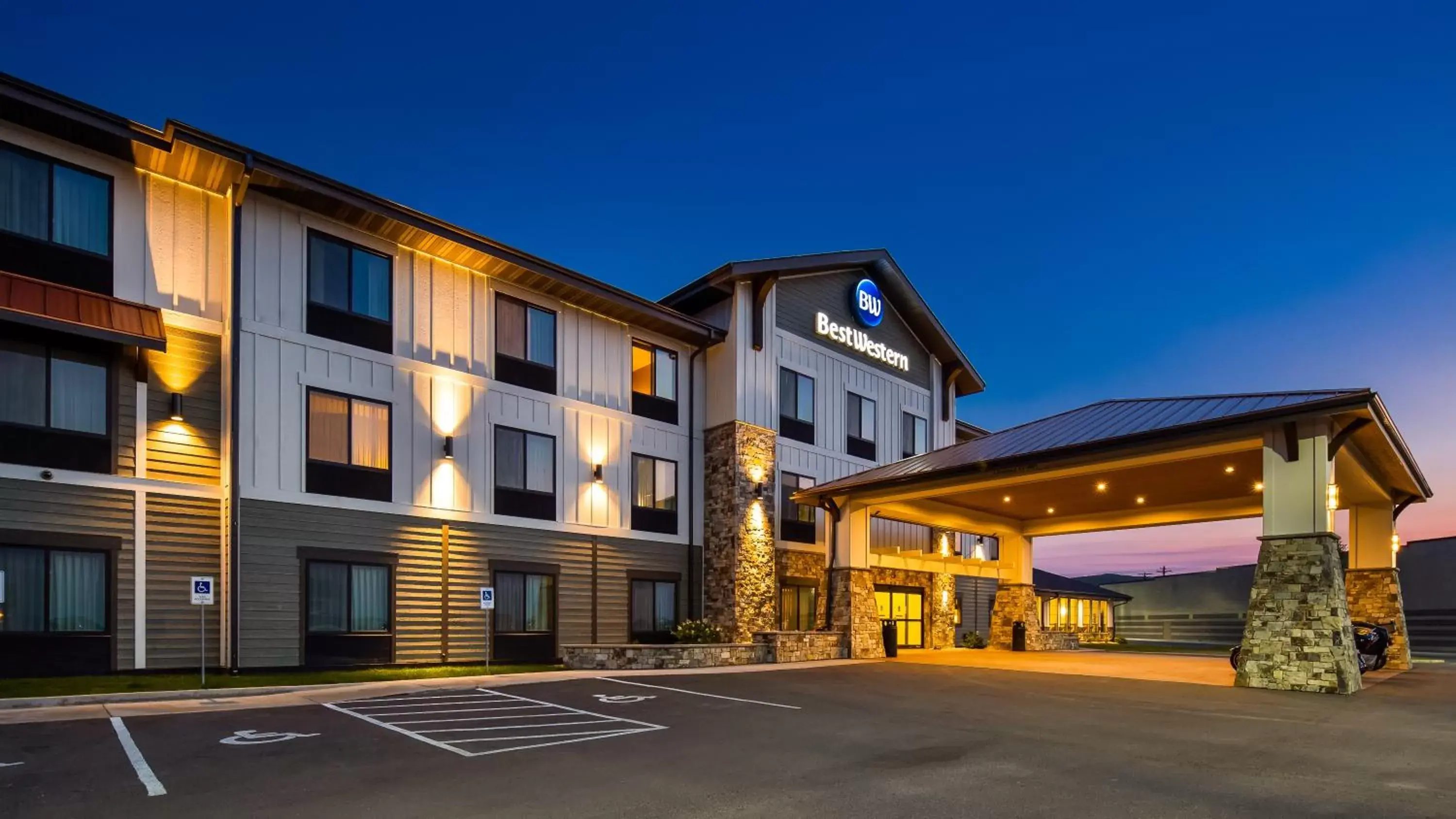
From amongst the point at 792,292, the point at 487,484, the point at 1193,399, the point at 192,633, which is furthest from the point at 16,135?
the point at 1193,399

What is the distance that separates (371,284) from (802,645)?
13187 mm

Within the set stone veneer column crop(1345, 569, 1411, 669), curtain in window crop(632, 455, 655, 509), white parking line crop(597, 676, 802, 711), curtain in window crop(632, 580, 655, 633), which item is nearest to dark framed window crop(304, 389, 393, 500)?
white parking line crop(597, 676, 802, 711)

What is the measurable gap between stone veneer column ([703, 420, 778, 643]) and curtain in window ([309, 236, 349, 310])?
10533mm

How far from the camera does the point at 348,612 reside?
57.7 feet

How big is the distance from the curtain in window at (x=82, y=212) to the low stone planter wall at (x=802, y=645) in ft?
51.9

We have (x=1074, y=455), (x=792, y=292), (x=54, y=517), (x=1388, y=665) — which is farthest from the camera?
(x=792, y=292)

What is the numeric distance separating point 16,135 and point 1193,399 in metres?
21.8

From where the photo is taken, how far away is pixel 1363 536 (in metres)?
23.4

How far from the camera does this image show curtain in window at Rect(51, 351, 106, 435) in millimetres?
14788

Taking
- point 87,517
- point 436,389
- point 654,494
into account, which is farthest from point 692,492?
point 87,517

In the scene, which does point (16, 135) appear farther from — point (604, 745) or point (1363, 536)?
point (1363, 536)

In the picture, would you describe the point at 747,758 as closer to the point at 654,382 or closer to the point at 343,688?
the point at 343,688

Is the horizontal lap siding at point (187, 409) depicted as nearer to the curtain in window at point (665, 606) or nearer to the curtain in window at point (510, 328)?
the curtain in window at point (510, 328)

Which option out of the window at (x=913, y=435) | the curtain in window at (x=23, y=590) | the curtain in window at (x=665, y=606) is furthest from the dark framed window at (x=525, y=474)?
the window at (x=913, y=435)
